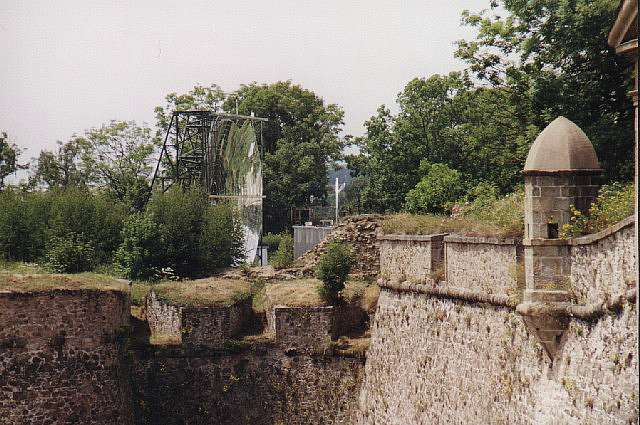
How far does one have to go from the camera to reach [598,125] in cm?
2167

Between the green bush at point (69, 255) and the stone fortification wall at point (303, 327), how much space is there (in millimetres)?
6819

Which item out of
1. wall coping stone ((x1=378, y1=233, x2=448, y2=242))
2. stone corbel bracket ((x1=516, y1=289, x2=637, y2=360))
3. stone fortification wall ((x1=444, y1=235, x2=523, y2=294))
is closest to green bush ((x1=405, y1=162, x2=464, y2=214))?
wall coping stone ((x1=378, y1=233, x2=448, y2=242))

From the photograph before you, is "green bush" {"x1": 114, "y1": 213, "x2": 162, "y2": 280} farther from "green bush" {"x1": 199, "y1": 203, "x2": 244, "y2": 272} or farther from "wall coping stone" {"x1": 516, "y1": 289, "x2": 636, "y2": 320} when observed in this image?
"wall coping stone" {"x1": 516, "y1": 289, "x2": 636, "y2": 320}

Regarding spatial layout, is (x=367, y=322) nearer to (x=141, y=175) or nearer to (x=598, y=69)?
(x=598, y=69)

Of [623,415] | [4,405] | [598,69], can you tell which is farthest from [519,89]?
[623,415]

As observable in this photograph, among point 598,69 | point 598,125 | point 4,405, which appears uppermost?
point 598,69

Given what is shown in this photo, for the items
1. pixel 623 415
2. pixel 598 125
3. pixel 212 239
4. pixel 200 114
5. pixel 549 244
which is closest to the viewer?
pixel 623 415

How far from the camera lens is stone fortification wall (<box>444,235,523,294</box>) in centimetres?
1476

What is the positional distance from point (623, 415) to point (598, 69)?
1352cm

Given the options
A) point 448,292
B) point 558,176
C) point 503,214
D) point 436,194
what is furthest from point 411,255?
point 436,194

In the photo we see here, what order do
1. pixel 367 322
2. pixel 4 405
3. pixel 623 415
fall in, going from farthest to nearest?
1. pixel 367 322
2. pixel 4 405
3. pixel 623 415

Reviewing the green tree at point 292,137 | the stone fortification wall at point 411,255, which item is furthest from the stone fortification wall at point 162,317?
the green tree at point 292,137

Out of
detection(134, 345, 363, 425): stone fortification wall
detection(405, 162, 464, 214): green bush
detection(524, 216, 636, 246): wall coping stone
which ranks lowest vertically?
detection(134, 345, 363, 425): stone fortification wall

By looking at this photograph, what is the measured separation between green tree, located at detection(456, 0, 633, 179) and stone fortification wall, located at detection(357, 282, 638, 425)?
226 inches
